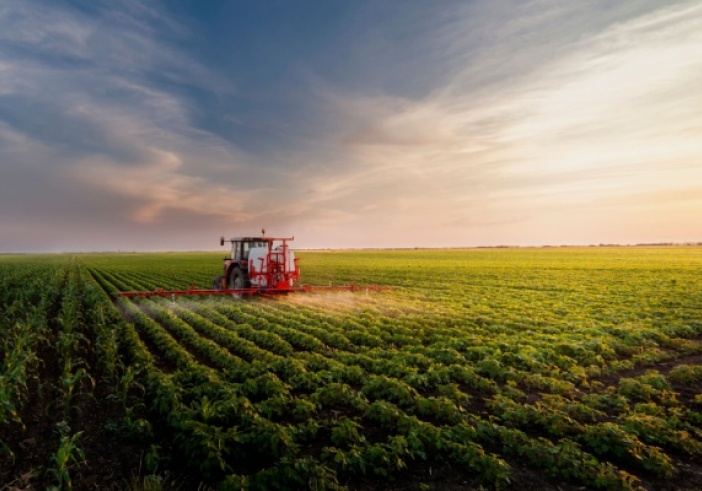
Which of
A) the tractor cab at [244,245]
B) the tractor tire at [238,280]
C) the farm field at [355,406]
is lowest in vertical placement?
the farm field at [355,406]

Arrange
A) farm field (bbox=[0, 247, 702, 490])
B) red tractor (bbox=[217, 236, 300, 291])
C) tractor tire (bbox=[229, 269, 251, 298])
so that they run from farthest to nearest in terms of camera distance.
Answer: tractor tire (bbox=[229, 269, 251, 298]) → red tractor (bbox=[217, 236, 300, 291]) → farm field (bbox=[0, 247, 702, 490])

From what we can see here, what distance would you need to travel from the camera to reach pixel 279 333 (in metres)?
12.9

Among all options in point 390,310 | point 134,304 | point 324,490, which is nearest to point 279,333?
point 390,310

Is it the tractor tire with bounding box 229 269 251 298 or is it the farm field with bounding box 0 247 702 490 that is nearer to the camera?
the farm field with bounding box 0 247 702 490

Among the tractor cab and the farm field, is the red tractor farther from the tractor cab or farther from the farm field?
the farm field

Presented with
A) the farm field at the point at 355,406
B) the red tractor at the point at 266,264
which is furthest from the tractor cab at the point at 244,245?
the farm field at the point at 355,406

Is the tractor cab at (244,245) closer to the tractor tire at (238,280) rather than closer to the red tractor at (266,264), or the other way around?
the red tractor at (266,264)

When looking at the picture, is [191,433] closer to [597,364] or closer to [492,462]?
[492,462]

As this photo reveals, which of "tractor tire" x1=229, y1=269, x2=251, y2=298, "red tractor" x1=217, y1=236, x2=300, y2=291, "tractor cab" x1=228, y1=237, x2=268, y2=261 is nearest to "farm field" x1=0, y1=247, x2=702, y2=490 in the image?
"red tractor" x1=217, y1=236, x2=300, y2=291

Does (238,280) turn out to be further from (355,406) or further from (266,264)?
(355,406)

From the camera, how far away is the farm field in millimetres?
5348

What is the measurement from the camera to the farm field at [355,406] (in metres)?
5.35

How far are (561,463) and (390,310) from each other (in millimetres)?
12030

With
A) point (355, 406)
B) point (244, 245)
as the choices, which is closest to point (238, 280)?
point (244, 245)
